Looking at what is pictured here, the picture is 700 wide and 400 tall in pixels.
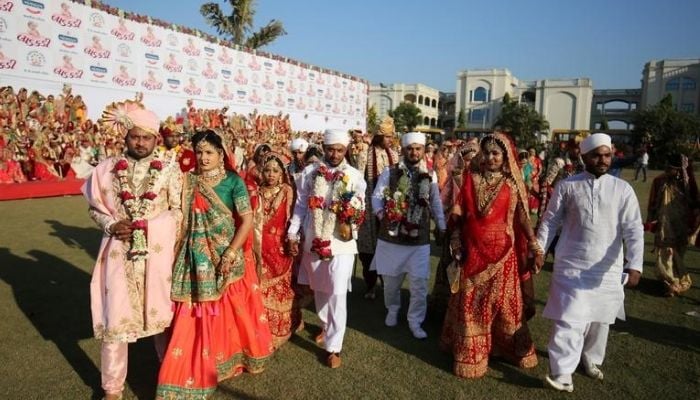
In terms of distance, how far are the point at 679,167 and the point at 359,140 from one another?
4.26 m

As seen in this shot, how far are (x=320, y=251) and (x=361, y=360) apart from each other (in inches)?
39.8

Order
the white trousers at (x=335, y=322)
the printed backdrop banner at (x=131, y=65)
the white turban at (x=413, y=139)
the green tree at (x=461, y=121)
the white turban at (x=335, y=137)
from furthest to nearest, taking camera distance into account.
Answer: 1. the green tree at (x=461, y=121)
2. the printed backdrop banner at (x=131, y=65)
3. the white turban at (x=413, y=139)
4. the white turban at (x=335, y=137)
5. the white trousers at (x=335, y=322)

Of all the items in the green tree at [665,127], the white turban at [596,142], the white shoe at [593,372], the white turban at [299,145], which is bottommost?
the white shoe at [593,372]

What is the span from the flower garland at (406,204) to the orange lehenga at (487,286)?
0.64 meters

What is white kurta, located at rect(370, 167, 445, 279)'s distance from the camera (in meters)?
4.44

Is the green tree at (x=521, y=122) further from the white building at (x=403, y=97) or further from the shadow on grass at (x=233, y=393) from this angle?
the shadow on grass at (x=233, y=393)

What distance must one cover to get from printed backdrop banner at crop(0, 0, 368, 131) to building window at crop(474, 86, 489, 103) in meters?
55.7

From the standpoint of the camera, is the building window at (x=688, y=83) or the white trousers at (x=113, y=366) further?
the building window at (x=688, y=83)

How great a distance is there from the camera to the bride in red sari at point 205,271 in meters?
3.20

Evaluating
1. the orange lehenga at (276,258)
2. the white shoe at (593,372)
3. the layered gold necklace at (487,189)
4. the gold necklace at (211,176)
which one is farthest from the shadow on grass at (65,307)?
the white shoe at (593,372)

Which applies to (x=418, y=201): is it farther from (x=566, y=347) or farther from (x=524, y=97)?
(x=524, y=97)

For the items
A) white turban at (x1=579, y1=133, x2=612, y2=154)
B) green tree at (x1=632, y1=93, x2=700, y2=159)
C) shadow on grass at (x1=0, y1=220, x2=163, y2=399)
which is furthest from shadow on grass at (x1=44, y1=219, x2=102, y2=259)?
green tree at (x1=632, y1=93, x2=700, y2=159)

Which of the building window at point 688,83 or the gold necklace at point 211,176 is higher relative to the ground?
the building window at point 688,83

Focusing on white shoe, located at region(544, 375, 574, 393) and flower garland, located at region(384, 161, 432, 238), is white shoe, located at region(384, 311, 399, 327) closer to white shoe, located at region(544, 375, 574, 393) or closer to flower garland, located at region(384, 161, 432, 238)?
flower garland, located at region(384, 161, 432, 238)
